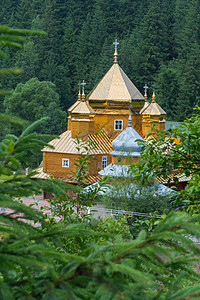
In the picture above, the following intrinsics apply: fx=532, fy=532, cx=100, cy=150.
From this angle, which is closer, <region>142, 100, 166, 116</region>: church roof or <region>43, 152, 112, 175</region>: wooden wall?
<region>43, 152, 112, 175</region>: wooden wall

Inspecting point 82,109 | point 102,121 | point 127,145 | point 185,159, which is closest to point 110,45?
point 102,121

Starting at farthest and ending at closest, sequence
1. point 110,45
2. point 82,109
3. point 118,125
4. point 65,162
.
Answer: point 110,45 → point 118,125 → point 82,109 → point 65,162

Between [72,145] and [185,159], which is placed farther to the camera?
[72,145]

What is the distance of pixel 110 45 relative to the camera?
208 ft

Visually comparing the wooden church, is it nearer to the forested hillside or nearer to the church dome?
the church dome

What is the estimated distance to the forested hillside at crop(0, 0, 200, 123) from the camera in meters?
55.2

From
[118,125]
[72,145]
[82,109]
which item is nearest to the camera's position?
[72,145]

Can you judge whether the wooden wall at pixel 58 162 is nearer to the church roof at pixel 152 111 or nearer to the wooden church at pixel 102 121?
the wooden church at pixel 102 121

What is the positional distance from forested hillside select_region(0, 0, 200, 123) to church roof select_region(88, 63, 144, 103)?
18103mm

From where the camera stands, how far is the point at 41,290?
227 cm

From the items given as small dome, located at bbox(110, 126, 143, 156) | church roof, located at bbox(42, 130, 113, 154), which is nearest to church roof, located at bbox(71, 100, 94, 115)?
church roof, located at bbox(42, 130, 113, 154)

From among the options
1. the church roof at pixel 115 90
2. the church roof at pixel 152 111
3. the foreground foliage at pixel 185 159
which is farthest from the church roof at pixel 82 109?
the foreground foliage at pixel 185 159

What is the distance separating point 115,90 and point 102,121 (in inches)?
86.4

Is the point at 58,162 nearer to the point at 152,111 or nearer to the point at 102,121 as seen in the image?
the point at 102,121
